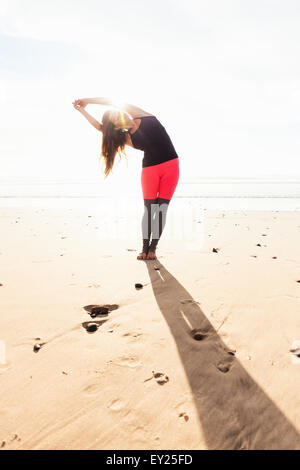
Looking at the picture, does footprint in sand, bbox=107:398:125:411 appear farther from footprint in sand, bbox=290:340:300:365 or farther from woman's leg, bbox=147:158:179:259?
woman's leg, bbox=147:158:179:259

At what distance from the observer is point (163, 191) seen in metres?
4.71

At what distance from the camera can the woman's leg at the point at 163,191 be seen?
15.1ft

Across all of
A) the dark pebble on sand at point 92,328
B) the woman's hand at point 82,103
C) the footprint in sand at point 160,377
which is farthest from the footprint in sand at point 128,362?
the woman's hand at point 82,103

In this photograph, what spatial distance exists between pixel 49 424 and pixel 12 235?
5.76 m

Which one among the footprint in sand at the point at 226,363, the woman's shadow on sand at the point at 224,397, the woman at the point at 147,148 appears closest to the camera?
the woman's shadow on sand at the point at 224,397

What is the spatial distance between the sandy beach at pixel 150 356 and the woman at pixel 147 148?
2.86 feet

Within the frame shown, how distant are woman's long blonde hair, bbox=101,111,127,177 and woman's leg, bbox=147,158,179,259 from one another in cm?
75

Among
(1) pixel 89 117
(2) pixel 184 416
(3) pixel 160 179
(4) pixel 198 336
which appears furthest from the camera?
(3) pixel 160 179

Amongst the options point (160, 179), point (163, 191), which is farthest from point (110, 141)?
point (163, 191)

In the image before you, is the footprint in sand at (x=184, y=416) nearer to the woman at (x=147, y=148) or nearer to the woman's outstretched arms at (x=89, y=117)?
the woman at (x=147, y=148)

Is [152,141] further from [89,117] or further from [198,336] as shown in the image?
[198,336]

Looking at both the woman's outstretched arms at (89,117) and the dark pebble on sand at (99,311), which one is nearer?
the dark pebble on sand at (99,311)

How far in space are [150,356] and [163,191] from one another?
3.07 meters

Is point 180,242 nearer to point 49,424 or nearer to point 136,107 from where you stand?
point 136,107
